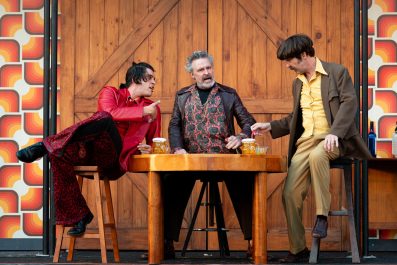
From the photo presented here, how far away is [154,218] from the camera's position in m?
6.03

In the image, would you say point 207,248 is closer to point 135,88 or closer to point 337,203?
point 337,203

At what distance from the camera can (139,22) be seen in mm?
7801

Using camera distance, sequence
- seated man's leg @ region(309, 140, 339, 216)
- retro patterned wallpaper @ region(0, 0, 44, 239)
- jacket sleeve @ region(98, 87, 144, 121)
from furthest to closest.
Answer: retro patterned wallpaper @ region(0, 0, 44, 239) < jacket sleeve @ region(98, 87, 144, 121) < seated man's leg @ region(309, 140, 339, 216)

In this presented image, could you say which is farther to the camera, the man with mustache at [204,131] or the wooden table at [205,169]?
the man with mustache at [204,131]

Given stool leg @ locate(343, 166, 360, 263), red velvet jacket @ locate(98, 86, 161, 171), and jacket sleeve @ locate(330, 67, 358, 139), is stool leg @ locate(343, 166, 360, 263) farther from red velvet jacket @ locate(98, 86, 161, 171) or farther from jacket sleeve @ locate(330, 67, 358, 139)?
red velvet jacket @ locate(98, 86, 161, 171)

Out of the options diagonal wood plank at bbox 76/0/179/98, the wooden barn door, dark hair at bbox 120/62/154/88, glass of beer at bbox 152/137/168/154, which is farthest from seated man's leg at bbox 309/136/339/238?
diagonal wood plank at bbox 76/0/179/98

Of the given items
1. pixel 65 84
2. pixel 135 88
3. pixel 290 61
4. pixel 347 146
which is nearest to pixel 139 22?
pixel 65 84

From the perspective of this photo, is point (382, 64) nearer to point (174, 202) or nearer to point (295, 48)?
point (295, 48)

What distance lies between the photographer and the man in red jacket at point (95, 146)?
6035 millimetres

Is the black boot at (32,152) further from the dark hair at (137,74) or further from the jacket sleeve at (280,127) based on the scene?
the jacket sleeve at (280,127)

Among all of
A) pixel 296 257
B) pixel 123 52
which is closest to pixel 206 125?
pixel 296 257

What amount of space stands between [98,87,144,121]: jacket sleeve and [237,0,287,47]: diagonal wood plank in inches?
69.2

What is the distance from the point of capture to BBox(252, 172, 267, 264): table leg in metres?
6.00

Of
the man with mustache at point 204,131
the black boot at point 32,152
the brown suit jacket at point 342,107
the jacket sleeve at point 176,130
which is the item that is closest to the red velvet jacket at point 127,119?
the jacket sleeve at point 176,130
